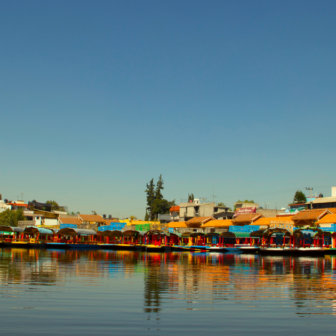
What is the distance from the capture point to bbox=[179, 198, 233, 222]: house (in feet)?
342

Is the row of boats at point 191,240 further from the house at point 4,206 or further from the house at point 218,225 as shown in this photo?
the house at point 4,206

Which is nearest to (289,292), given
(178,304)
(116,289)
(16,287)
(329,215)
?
(178,304)

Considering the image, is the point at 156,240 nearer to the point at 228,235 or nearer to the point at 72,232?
the point at 228,235

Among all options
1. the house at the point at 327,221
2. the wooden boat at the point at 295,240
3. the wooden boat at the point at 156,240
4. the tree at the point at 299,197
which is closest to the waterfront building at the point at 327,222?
the house at the point at 327,221

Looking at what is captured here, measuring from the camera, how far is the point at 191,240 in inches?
3297

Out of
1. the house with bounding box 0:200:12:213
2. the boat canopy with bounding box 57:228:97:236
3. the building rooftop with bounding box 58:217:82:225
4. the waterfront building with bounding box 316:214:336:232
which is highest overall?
the house with bounding box 0:200:12:213

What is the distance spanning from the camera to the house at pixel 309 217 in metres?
74.1

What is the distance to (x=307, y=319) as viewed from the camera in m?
12.4

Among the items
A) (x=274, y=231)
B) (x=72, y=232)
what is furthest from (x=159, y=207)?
(x=274, y=231)

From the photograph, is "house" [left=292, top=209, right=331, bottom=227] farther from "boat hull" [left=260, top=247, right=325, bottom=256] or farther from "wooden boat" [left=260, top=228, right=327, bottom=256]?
"boat hull" [left=260, top=247, right=325, bottom=256]

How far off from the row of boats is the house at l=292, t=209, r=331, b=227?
4.57 meters

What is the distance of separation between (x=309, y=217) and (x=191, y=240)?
23148 mm

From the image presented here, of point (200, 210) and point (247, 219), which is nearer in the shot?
point (247, 219)

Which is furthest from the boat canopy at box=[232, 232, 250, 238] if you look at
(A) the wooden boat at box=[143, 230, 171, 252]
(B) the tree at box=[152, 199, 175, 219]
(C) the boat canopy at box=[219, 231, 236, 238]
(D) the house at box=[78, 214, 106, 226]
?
(B) the tree at box=[152, 199, 175, 219]
